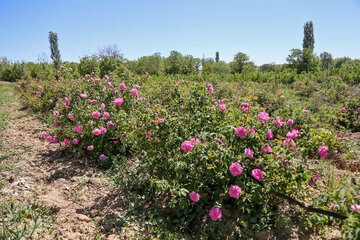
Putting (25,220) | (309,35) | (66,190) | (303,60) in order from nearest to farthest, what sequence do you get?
1. (25,220)
2. (66,190)
3. (303,60)
4. (309,35)

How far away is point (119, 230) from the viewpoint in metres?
2.07

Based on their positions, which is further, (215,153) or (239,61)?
(239,61)

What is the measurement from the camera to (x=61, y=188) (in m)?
2.69

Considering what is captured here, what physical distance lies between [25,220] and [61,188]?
27.1 inches

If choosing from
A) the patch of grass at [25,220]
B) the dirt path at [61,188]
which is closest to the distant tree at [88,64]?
the dirt path at [61,188]

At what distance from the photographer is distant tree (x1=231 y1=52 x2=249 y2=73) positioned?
99.8 feet

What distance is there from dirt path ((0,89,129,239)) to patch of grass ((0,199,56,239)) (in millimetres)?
42

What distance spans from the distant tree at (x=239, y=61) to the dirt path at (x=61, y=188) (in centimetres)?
3037

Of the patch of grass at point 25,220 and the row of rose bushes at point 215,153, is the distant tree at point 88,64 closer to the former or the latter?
the row of rose bushes at point 215,153

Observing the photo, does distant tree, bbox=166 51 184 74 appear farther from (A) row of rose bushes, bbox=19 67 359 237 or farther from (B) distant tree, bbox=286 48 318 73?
(A) row of rose bushes, bbox=19 67 359 237

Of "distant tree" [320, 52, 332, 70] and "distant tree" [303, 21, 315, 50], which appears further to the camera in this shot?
"distant tree" [303, 21, 315, 50]

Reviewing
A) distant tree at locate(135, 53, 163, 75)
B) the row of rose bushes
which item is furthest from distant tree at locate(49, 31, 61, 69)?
the row of rose bushes

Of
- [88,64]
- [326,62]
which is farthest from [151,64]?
[326,62]

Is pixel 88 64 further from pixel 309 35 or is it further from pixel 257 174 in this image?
pixel 309 35
